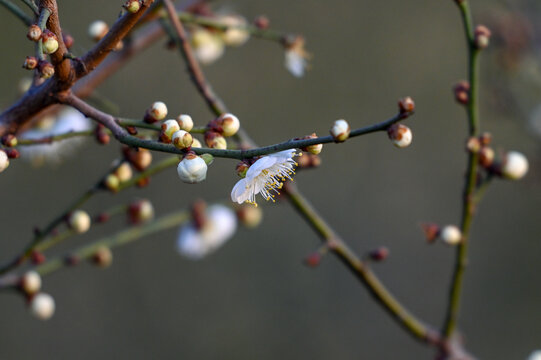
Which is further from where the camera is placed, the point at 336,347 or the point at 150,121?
the point at 336,347

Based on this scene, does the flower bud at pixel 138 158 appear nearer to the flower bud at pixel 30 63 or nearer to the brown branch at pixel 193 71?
the brown branch at pixel 193 71

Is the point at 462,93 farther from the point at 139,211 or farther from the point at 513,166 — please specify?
the point at 139,211

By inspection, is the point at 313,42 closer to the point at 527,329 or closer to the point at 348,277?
the point at 348,277

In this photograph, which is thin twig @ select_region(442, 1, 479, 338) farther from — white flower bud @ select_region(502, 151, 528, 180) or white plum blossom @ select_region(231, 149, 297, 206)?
white plum blossom @ select_region(231, 149, 297, 206)

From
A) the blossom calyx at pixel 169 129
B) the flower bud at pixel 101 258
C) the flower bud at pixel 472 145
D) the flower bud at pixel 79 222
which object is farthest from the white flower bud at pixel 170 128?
the flower bud at pixel 101 258

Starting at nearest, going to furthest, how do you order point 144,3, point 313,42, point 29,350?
1. point 144,3
2. point 29,350
3. point 313,42

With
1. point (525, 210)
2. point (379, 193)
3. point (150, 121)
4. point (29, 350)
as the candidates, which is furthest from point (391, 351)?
point (150, 121)

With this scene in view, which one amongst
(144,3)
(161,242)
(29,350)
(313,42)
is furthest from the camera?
(313,42)
